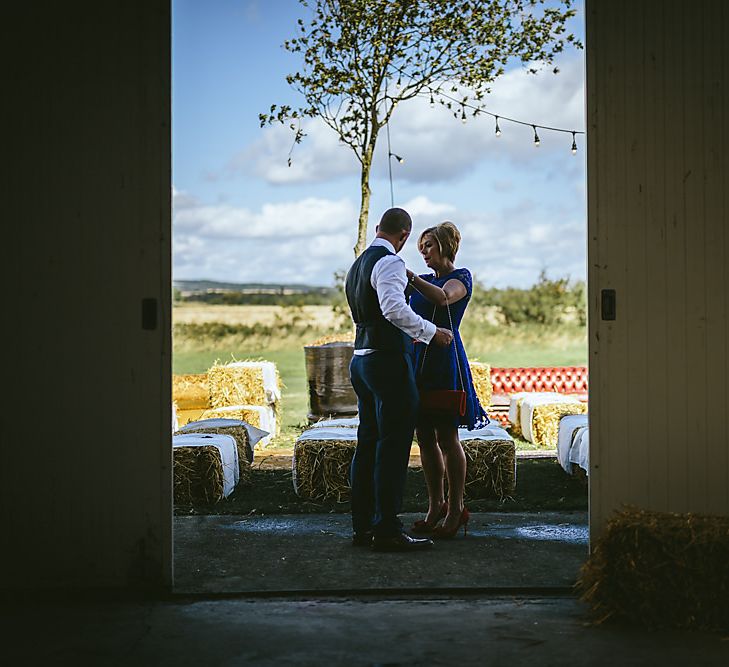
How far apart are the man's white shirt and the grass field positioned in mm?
15009

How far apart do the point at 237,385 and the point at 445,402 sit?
203 inches

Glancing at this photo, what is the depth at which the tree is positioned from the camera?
9383 millimetres

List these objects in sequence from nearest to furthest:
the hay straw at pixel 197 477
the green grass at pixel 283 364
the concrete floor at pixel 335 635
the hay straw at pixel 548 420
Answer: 1. the concrete floor at pixel 335 635
2. the hay straw at pixel 197 477
3. the hay straw at pixel 548 420
4. the green grass at pixel 283 364

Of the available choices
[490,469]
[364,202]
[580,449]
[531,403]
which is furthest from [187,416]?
[580,449]

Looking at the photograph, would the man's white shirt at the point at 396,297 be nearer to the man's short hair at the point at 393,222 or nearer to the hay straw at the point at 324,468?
the man's short hair at the point at 393,222

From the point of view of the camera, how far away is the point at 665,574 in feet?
10.6

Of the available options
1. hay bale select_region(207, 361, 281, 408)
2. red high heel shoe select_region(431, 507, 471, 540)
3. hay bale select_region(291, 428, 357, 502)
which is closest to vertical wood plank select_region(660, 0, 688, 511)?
red high heel shoe select_region(431, 507, 471, 540)

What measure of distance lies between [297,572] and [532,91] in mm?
11859

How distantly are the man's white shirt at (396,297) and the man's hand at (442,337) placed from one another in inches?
7.7

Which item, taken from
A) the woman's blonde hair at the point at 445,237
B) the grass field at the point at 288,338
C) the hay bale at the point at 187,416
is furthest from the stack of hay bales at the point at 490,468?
the grass field at the point at 288,338

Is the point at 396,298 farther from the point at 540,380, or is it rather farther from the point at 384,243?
the point at 540,380

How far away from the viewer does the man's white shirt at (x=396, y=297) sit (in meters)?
4.25

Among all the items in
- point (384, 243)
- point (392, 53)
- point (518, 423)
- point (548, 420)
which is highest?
point (392, 53)

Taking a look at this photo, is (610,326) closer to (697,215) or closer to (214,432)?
(697,215)
